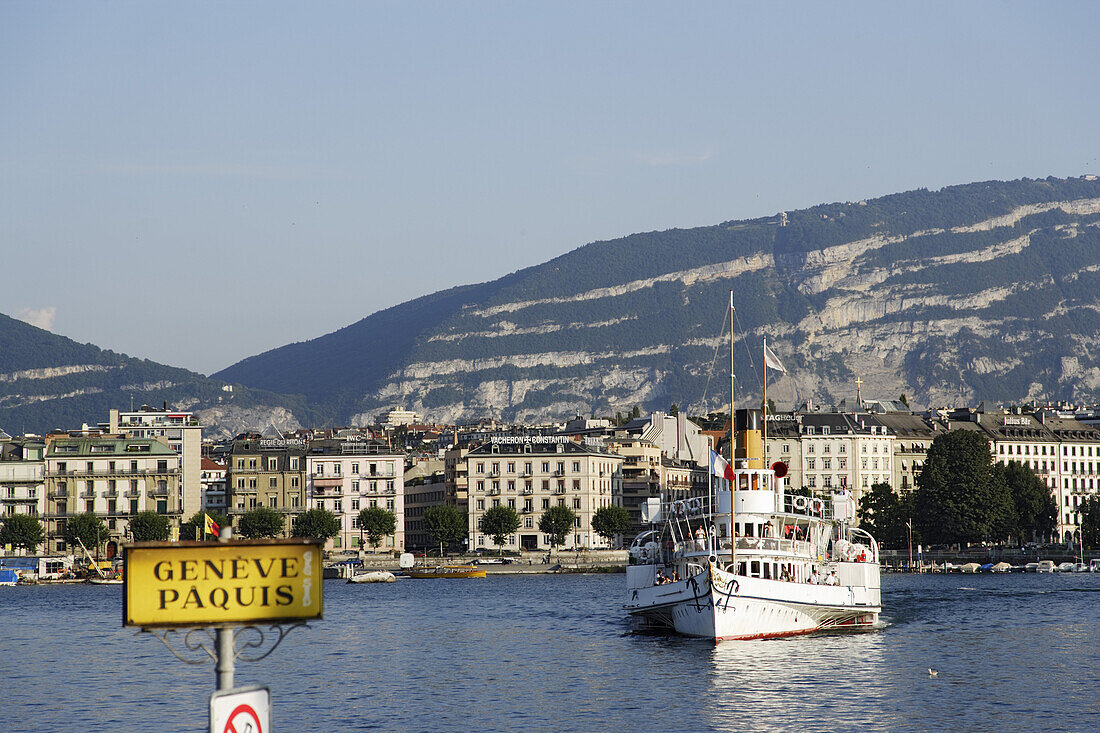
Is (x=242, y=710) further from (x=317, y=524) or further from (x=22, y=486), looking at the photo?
(x=22, y=486)

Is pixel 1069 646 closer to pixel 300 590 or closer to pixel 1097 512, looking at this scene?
pixel 300 590

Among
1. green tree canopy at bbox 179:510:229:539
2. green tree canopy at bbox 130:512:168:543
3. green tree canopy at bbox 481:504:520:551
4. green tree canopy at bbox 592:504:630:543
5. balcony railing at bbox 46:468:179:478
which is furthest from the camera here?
green tree canopy at bbox 592:504:630:543

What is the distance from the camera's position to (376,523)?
187000mm

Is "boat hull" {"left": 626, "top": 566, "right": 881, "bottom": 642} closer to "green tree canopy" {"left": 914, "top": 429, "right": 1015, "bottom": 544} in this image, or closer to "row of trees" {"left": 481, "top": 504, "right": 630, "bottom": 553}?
"green tree canopy" {"left": 914, "top": 429, "right": 1015, "bottom": 544}

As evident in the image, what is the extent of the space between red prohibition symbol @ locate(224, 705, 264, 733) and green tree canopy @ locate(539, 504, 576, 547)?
174926 millimetres

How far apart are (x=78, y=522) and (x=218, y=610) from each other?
168 metres

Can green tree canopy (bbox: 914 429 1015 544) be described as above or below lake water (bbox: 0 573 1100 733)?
above

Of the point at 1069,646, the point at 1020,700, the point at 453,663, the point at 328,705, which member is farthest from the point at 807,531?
the point at 328,705

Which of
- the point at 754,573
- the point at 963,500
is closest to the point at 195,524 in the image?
the point at 963,500

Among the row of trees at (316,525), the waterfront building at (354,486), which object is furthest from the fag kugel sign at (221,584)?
the waterfront building at (354,486)

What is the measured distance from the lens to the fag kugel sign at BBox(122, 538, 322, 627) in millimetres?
15797

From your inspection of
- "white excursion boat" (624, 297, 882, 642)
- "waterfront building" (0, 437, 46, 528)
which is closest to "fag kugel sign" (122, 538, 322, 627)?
"white excursion boat" (624, 297, 882, 642)

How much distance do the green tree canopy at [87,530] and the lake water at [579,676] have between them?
246ft

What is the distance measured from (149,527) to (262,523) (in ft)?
43.1
